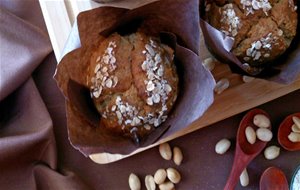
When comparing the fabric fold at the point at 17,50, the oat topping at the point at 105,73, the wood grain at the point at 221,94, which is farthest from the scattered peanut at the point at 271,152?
the fabric fold at the point at 17,50

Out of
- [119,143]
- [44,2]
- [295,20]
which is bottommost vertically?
[119,143]

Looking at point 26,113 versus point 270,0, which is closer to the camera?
point 270,0

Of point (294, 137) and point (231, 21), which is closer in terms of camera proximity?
point (231, 21)

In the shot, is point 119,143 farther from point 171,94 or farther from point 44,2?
point 44,2

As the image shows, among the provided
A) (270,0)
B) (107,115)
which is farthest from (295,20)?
(107,115)

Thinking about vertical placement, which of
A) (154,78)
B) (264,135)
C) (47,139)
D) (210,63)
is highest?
(154,78)

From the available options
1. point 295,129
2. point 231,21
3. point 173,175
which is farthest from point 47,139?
point 295,129

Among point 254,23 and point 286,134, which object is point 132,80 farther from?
point 286,134
